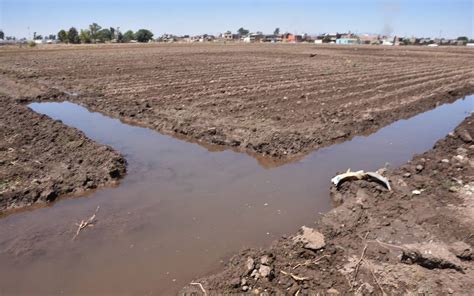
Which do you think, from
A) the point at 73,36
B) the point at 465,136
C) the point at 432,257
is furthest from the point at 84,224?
the point at 73,36

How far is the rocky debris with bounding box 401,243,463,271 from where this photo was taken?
13.9ft

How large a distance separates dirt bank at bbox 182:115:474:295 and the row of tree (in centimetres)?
8962

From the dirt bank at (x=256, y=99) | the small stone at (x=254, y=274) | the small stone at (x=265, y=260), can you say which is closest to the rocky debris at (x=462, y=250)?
the small stone at (x=265, y=260)

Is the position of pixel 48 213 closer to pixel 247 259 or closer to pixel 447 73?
pixel 247 259

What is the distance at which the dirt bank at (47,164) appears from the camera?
6.25 m

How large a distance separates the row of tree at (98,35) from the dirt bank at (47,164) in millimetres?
83650

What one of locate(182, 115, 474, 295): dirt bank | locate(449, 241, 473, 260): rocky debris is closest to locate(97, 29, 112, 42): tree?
locate(182, 115, 474, 295): dirt bank

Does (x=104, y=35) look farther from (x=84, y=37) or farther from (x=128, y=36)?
(x=84, y=37)

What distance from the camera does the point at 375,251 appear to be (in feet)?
15.1

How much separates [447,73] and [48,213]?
25.8 metres

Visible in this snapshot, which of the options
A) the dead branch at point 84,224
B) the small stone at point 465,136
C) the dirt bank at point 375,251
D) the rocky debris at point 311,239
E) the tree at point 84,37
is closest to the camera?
the dirt bank at point 375,251

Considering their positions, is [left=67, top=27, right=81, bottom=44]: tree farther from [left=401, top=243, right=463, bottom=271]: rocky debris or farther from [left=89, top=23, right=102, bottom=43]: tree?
[left=401, top=243, right=463, bottom=271]: rocky debris

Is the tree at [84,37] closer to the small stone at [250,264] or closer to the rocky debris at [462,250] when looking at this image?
the small stone at [250,264]

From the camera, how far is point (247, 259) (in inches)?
174
